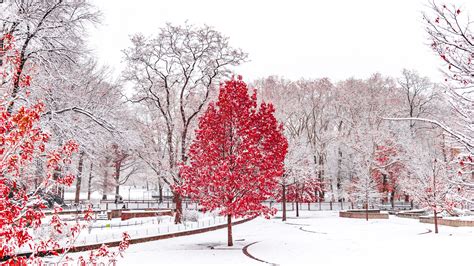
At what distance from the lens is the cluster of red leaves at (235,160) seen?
1758cm

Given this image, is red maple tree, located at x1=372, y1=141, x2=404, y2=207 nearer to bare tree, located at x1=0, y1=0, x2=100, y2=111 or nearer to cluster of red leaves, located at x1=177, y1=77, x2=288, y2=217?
cluster of red leaves, located at x1=177, y1=77, x2=288, y2=217

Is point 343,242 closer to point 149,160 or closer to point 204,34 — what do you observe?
point 149,160

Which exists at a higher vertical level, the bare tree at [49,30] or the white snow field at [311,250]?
the bare tree at [49,30]

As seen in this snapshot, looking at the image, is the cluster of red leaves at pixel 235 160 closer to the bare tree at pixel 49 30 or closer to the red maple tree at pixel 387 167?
the bare tree at pixel 49 30

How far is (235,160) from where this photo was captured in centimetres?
1777

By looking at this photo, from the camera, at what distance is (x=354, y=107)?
4919 cm

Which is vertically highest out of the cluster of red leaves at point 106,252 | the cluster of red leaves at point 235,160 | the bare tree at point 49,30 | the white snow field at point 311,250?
the bare tree at point 49,30

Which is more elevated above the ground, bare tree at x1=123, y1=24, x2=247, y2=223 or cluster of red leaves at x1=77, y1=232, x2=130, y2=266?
bare tree at x1=123, y1=24, x2=247, y2=223

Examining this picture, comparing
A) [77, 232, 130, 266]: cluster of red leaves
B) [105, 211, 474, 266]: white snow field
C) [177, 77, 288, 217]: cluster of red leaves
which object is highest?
[177, 77, 288, 217]: cluster of red leaves

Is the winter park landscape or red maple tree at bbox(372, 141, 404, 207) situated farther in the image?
red maple tree at bbox(372, 141, 404, 207)

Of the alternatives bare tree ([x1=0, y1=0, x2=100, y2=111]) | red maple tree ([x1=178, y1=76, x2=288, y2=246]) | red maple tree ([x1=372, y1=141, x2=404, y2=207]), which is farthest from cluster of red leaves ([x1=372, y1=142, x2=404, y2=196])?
bare tree ([x1=0, y1=0, x2=100, y2=111])

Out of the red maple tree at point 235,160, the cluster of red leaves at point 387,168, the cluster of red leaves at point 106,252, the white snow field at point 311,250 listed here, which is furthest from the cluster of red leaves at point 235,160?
the cluster of red leaves at point 387,168

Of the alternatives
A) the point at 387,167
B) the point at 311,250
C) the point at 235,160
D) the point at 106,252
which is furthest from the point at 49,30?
the point at 387,167

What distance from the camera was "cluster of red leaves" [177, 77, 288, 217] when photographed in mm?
17578
